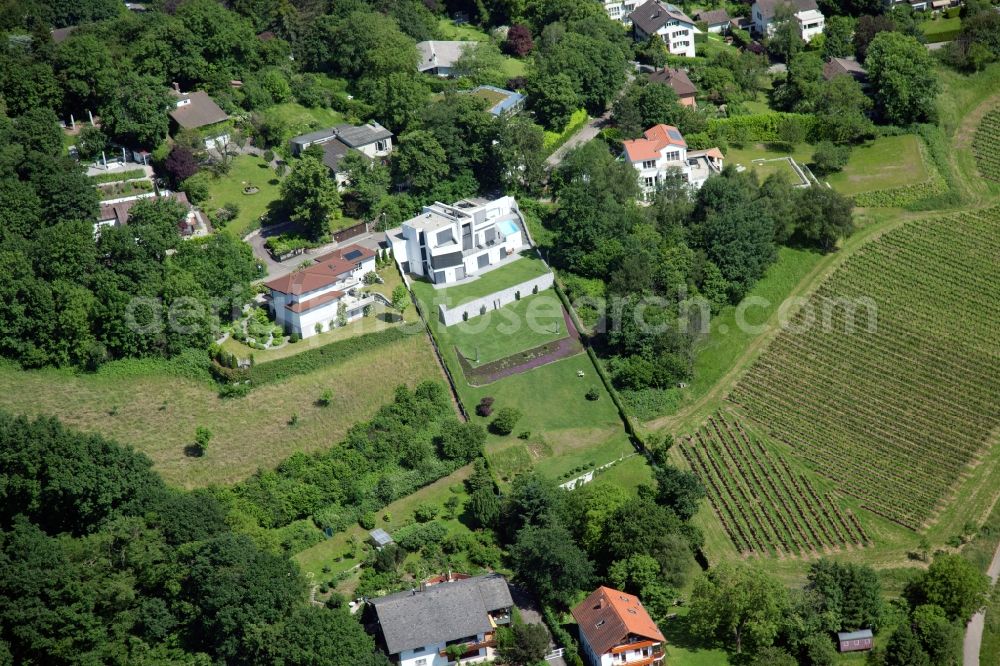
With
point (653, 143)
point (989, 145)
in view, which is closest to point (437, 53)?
point (653, 143)

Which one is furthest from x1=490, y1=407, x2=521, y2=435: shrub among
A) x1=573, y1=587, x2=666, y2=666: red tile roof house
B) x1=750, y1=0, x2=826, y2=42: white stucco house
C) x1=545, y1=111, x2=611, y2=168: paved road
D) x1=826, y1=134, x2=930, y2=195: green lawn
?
x1=750, y1=0, x2=826, y2=42: white stucco house

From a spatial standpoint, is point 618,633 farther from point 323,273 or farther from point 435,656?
point 323,273

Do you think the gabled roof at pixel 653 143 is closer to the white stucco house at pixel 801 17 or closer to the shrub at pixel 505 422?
the white stucco house at pixel 801 17

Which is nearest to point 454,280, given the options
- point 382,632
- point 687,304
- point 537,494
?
point 687,304

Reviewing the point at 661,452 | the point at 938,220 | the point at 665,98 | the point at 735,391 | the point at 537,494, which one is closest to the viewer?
the point at 537,494

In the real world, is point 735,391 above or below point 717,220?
below

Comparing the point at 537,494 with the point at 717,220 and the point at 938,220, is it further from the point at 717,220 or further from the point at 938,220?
the point at 938,220
